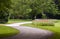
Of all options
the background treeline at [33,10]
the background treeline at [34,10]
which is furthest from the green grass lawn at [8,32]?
the background treeline at [34,10]

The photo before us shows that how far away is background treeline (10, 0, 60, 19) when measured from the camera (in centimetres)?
4391

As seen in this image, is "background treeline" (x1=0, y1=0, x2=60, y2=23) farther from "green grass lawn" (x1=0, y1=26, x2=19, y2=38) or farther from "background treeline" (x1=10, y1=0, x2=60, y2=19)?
"green grass lawn" (x1=0, y1=26, x2=19, y2=38)

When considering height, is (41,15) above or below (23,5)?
below

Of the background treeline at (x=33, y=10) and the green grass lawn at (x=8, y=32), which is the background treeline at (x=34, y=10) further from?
the green grass lawn at (x=8, y=32)

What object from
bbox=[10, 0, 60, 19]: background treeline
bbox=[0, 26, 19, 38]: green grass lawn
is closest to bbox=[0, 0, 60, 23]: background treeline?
bbox=[10, 0, 60, 19]: background treeline

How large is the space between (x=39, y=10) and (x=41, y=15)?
4.63 m

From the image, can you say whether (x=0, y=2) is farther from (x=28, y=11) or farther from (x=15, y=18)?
(x=15, y=18)

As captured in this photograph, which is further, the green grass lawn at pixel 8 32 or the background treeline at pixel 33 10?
the background treeline at pixel 33 10

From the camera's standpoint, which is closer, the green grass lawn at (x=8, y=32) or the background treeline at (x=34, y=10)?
the green grass lawn at (x=8, y=32)

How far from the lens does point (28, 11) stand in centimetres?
4372

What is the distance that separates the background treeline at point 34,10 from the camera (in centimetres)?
4391

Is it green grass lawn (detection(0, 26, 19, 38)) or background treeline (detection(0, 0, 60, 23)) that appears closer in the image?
green grass lawn (detection(0, 26, 19, 38))

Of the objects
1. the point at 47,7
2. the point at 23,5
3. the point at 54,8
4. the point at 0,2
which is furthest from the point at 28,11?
the point at 0,2

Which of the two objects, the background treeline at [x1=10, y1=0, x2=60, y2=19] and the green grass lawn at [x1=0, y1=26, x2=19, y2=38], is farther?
the background treeline at [x1=10, y1=0, x2=60, y2=19]
